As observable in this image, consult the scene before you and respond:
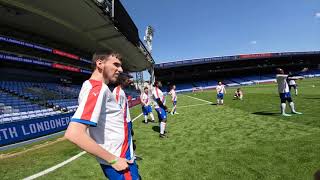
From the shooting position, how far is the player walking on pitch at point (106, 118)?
6.80 ft

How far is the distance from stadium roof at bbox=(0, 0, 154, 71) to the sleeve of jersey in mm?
22881

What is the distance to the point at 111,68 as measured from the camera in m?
2.39

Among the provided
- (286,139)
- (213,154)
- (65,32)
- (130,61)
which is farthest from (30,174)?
(130,61)

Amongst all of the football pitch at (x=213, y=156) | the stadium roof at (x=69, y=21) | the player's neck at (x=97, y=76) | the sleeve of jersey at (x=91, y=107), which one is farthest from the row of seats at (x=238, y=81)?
the sleeve of jersey at (x=91, y=107)

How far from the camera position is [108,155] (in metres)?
2.01

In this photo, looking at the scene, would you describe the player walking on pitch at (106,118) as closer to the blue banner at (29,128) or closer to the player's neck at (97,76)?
the player's neck at (97,76)

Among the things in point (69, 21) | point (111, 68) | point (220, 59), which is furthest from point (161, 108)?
point (220, 59)

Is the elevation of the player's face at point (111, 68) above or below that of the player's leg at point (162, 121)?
above

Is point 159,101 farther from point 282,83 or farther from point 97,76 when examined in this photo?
point 97,76

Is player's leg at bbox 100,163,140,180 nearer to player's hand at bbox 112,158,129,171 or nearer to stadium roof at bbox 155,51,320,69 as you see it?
player's hand at bbox 112,158,129,171

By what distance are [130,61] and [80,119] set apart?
171ft

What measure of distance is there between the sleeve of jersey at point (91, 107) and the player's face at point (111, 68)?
191 millimetres

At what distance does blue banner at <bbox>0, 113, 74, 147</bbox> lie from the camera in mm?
11364

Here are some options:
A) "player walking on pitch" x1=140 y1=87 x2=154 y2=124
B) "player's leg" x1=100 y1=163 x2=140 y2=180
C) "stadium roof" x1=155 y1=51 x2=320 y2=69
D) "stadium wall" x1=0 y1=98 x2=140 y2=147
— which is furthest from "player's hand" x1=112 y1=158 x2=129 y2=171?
"stadium roof" x1=155 y1=51 x2=320 y2=69
